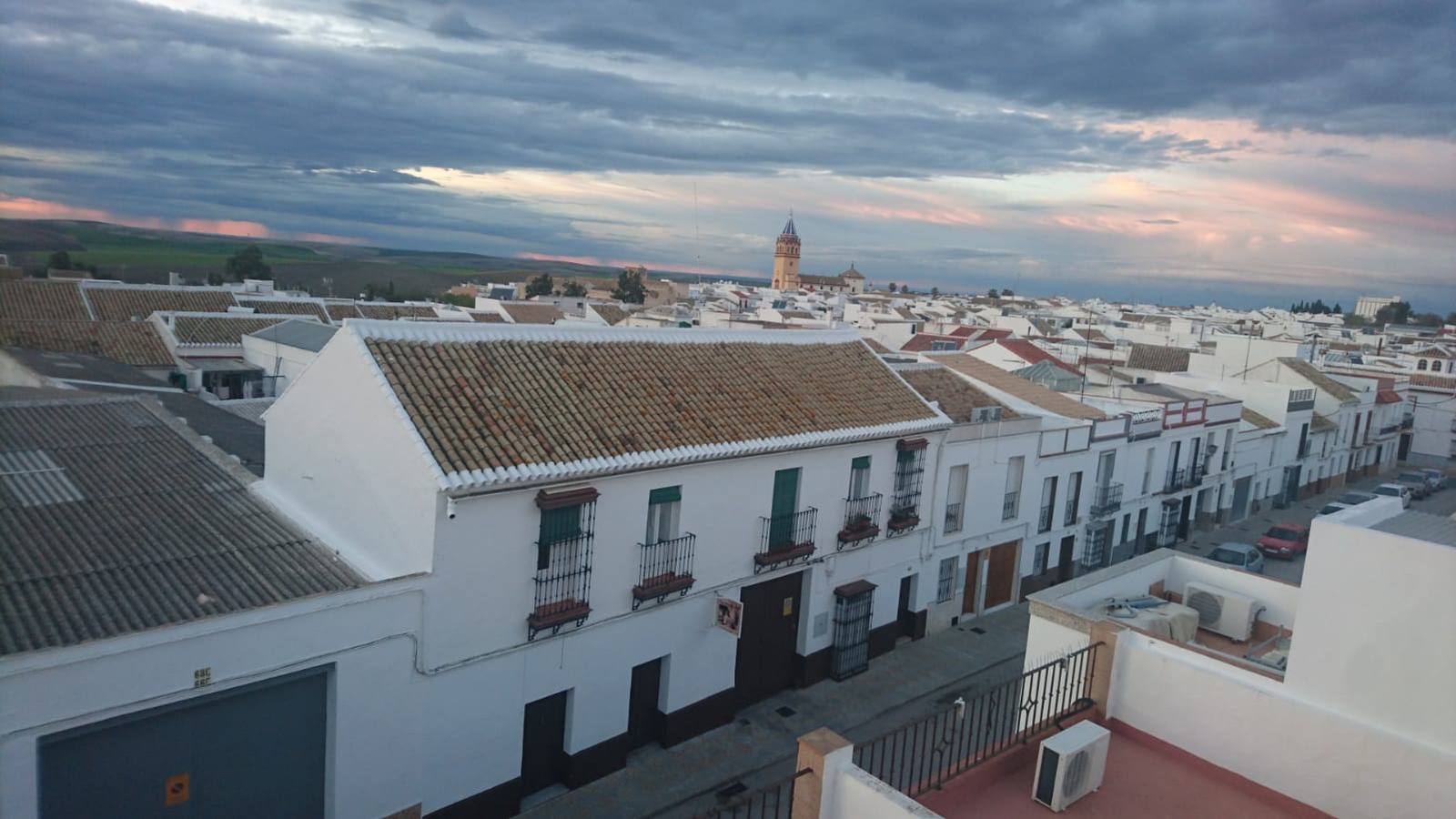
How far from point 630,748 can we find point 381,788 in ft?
13.7

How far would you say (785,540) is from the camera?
49.4ft

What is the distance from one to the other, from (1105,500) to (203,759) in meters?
20.2

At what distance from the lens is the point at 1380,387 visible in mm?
42000

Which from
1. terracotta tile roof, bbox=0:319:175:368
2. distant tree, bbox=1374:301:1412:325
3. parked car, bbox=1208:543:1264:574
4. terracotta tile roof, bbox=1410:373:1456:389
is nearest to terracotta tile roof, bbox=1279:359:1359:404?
terracotta tile roof, bbox=1410:373:1456:389

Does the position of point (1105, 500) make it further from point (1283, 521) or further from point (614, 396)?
point (614, 396)

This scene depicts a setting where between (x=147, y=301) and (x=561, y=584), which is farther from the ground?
(x=147, y=301)

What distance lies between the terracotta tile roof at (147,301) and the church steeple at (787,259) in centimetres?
8294

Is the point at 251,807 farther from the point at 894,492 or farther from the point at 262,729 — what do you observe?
the point at 894,492

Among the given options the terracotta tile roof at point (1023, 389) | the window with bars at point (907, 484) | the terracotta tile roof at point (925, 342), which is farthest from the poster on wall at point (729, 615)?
the terracotta tile roof at point (925, 342)

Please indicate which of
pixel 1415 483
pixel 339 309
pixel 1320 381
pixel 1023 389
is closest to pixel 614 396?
pixel 1023 389

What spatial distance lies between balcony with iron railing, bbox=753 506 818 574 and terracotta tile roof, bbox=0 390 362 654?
6.15 meters

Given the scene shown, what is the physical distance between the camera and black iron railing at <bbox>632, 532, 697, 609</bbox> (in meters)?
12.8

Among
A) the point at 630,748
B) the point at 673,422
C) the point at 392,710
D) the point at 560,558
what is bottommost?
the point at 630,748

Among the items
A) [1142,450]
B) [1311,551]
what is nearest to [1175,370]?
[1142,450]
